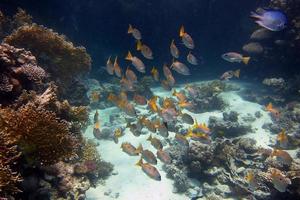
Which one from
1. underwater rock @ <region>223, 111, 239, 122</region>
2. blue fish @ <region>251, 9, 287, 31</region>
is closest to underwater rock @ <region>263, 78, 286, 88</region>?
underwater rock @ <region>223, 111, 239, 122</region>

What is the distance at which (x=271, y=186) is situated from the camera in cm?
782

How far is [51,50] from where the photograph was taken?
9.06 metres

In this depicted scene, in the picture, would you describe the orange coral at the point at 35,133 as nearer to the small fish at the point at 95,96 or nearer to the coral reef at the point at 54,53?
the coral reef at the point at 54,53

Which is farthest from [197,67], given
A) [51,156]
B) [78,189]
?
[51,156]

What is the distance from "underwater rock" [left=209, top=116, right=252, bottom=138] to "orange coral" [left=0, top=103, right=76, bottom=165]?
7.85m

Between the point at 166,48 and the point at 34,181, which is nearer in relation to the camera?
the point at 34,181

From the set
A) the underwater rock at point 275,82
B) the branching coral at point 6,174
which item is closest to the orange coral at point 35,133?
the branching coral at point 6,174

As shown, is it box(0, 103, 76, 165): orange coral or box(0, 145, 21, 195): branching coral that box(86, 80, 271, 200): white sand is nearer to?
box(0, 103, 76, 165): orange coral

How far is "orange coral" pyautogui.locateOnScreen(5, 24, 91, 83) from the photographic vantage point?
8.59 meters

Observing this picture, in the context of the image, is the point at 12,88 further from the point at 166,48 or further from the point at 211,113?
the point at 166,48

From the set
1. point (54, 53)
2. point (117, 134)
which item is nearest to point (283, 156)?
point (117, 134)

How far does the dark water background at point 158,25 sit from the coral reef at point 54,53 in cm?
893

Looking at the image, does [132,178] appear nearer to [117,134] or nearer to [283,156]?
[117,134]

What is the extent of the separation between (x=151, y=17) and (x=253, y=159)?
1188cm
